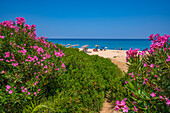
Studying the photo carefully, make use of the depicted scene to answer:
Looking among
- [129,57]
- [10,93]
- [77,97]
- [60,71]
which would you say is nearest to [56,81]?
[60,71]

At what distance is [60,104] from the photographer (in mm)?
3963

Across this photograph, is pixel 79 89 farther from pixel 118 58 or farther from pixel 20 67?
pixel 118 58

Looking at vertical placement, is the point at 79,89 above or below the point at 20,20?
below

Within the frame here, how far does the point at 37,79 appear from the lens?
3.36 metres

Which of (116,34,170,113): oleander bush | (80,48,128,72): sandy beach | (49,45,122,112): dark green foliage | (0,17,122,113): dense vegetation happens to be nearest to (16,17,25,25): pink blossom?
(0,17,122,113): dense vegetation

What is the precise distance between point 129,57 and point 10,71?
9.42 feet

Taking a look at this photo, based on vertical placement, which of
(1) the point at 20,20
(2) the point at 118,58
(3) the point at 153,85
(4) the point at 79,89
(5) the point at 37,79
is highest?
(1) the point at 20,20

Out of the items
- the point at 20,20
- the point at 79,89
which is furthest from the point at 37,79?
the point at 20,20

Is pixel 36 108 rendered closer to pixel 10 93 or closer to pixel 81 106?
pixel 10 93

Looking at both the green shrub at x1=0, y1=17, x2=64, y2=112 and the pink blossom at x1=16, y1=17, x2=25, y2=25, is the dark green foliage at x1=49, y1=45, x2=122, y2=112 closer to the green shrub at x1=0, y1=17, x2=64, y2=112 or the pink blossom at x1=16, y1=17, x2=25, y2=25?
the green shrub at x1=0, y1=17, x2=64, y2=112

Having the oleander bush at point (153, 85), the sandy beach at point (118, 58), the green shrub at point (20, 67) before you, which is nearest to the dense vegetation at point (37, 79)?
the green shrub at point (20, 67)

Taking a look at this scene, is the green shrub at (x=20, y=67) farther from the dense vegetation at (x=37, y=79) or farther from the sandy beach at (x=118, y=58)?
the sandy beach at (x=118, y=58)

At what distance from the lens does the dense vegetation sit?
3189mm

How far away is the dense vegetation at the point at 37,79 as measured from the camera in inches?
126
